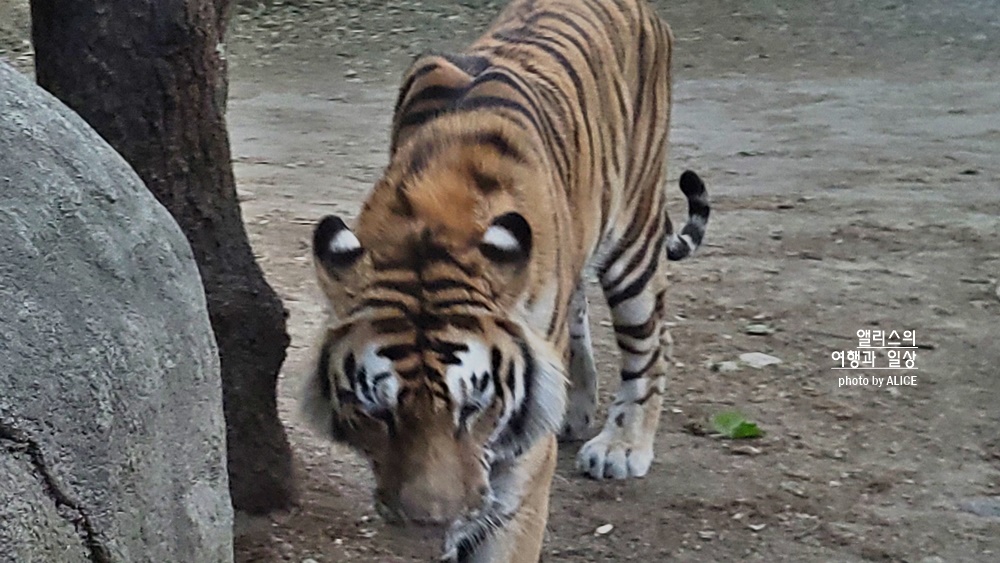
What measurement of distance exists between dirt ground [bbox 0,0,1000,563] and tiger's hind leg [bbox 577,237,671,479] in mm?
112

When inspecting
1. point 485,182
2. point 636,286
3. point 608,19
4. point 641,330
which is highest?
point 608,19

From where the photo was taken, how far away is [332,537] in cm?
374

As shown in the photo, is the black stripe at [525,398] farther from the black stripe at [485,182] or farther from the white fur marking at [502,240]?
the black stripe at [485,182]

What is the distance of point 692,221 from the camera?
5031 mm

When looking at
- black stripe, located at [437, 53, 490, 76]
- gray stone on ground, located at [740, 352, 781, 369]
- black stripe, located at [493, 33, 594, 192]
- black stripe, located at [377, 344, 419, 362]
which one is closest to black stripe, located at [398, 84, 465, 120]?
black stripe, located at [437, 53, 490, 76]

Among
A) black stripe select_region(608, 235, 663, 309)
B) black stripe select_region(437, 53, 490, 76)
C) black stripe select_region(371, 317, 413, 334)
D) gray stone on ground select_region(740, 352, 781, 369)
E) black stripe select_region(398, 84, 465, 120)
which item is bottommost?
gray stone on ground select_region(740, 352, 781, 369)

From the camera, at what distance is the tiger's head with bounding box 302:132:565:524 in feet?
8.76

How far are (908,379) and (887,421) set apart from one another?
14.1 inches

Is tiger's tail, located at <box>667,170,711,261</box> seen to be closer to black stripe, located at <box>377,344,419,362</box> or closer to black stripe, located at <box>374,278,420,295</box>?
black stripe, located at <box>374,278,420,295</box>

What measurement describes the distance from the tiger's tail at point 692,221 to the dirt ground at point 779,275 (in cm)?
42

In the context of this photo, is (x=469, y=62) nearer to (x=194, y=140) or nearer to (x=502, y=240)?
(x=194, y=140)

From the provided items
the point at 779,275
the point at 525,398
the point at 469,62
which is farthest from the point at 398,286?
the point at 779,275

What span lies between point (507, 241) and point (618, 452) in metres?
1.58

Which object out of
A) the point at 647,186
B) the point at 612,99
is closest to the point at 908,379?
the point at 647,186
